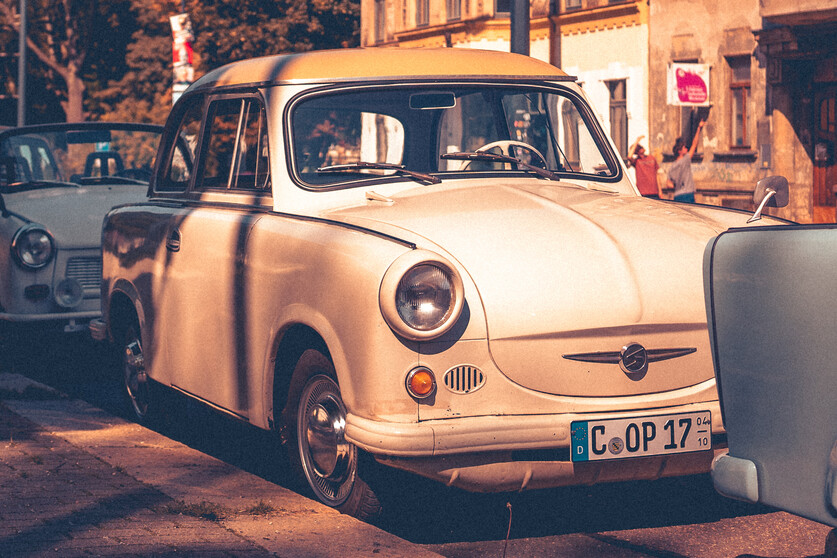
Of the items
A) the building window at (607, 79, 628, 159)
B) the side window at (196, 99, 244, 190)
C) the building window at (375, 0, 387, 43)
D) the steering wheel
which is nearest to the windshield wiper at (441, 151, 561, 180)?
the steering wheel

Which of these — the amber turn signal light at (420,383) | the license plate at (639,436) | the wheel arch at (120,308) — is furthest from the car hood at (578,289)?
the wheel arch at (120,308)

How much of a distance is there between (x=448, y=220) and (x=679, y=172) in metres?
15.5

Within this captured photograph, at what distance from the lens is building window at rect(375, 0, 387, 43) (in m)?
40.8

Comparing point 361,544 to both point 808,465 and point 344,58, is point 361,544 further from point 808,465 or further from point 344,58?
point 344,58

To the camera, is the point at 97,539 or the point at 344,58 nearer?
the point at 97,539

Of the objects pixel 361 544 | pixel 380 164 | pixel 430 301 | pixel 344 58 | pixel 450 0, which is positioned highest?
pixel 450 0

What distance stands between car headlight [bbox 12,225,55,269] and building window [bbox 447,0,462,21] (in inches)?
1066

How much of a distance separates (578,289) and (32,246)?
5.83 meters

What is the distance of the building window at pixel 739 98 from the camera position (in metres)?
25.9

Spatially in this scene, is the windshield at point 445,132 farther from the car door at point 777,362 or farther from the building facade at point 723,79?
the building facade at point 723,79

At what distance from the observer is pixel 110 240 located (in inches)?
303

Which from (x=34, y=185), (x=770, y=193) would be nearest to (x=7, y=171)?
(x=34, y=185)

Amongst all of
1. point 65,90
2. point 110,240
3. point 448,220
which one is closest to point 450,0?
point 65,90

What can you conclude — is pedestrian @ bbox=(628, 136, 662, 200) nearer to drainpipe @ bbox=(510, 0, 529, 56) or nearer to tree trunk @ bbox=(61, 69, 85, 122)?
drainpipe @ bbox=(510, 0, 529, 56)
